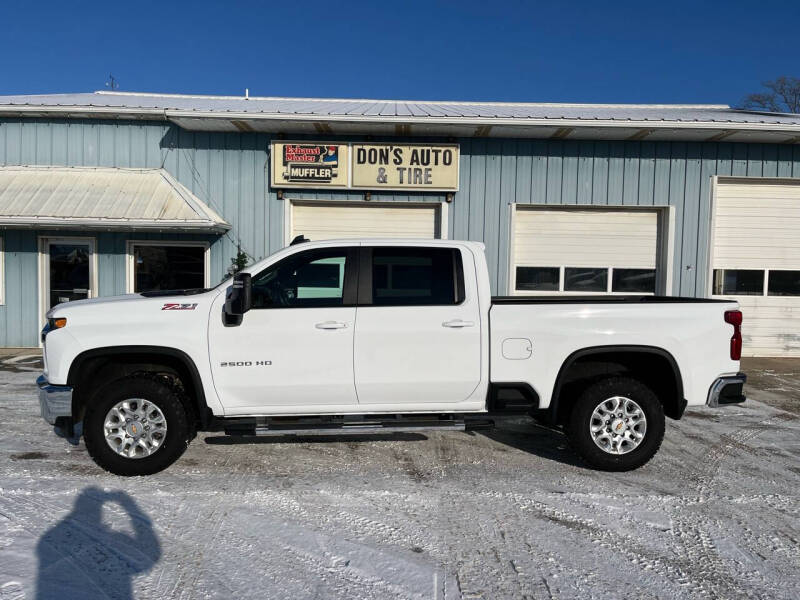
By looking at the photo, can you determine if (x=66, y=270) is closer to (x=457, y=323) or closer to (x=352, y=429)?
(x=352, y=429)

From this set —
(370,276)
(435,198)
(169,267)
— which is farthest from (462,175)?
(370,276)

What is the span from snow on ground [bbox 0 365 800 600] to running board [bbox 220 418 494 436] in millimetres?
392

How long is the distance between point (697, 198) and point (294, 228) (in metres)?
8.38

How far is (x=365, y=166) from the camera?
1073 cm

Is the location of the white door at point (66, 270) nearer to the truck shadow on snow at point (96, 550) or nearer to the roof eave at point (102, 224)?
the roof eave at point (102, 224)

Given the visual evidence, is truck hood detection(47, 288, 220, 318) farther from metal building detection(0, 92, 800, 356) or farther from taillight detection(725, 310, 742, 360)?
metal building detection(0, 92, 800, 356)

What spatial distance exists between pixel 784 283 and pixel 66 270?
1506cm

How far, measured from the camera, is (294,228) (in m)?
11.2

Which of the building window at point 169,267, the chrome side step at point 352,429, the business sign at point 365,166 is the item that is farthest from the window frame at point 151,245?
the chrome side step at point 352,429

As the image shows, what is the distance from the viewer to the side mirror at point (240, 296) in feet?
13.5

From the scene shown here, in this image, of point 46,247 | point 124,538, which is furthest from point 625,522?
point 46,247

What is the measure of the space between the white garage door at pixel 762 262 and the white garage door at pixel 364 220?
6174mm

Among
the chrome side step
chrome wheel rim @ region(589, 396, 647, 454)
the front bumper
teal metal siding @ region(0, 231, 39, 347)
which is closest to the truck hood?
the front bumper

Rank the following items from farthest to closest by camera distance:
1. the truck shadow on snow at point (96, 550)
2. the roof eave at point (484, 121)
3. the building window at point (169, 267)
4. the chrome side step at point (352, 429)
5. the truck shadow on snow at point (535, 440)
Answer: the building window at point (169, 267), the roof eave at point (484, 121), the truck shadow on snow at point (535, 440), the chrome side step at point (352, 429), the truck shadow on snow at point (96, 550)
